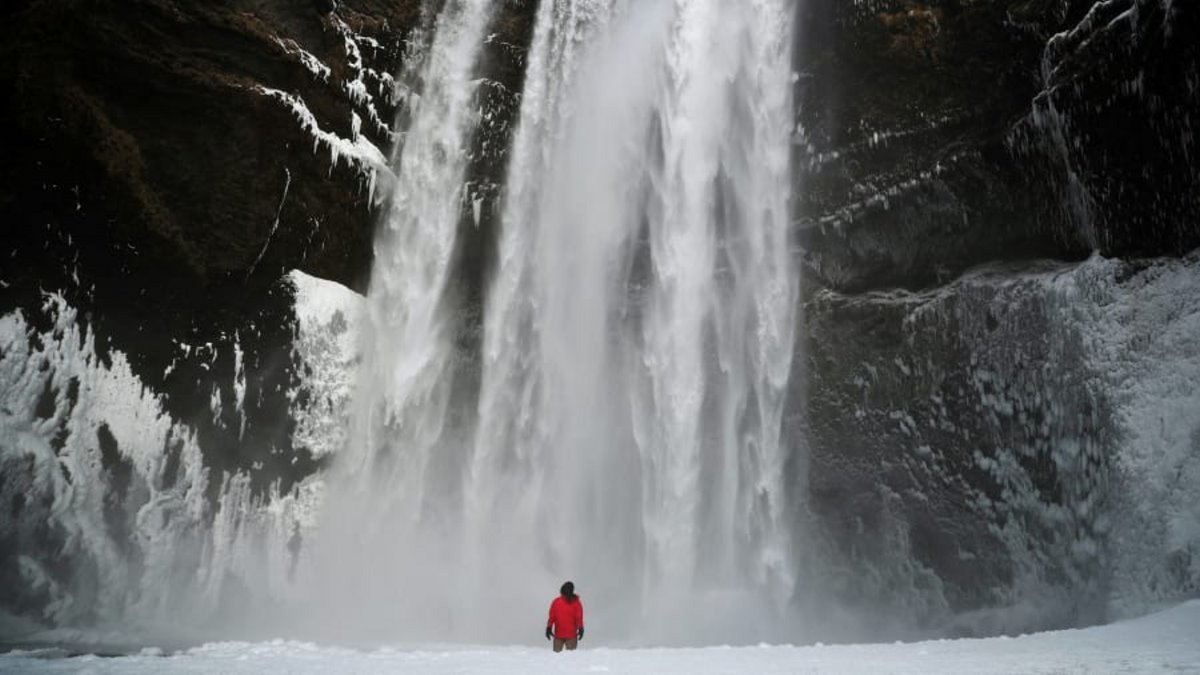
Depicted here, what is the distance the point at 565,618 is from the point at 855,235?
858 cm

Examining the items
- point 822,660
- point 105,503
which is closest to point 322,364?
point 105,503

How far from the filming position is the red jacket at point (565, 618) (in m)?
8.30

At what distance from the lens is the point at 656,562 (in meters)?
13.8

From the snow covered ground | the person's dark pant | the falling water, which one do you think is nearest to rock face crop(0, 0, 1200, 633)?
the falling water

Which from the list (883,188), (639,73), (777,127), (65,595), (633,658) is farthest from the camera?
(639,73)

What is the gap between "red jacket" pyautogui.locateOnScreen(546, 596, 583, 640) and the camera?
8.30m

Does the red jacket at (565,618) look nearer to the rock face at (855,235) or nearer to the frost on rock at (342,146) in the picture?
the rock face at (855,235)

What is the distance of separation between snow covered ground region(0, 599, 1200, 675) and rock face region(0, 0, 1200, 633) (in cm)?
430

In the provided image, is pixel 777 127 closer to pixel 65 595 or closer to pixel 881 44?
pixel 881 44

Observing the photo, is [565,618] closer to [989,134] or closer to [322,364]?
[322,364]

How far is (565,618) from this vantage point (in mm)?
8328

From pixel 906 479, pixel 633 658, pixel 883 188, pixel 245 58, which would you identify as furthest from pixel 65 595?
pixel 883 188

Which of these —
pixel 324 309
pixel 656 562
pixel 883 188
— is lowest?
pixel 656 562

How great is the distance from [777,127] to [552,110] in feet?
14.3
